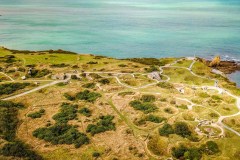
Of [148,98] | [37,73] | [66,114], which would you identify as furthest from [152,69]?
[66,114]

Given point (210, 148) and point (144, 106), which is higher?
point (144, 106)

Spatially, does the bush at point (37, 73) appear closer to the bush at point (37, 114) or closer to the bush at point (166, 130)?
the bush at point (37, 114)

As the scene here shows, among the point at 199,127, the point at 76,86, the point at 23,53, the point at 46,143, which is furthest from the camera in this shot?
the point at 23,53

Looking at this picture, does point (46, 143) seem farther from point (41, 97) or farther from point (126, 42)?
point (126, 42)

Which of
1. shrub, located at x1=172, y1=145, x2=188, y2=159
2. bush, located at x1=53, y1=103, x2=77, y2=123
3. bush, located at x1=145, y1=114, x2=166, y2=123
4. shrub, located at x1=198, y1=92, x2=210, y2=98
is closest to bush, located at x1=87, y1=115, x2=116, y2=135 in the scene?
bush, located at x1=53, y1=103, x2=77, y2=123

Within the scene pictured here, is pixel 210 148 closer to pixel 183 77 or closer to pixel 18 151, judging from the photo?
pixel 18 151

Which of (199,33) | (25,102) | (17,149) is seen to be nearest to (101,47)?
(199,33)

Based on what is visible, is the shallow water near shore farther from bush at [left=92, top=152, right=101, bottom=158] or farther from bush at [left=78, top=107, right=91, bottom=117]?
bush at [left=92, top=152, right=101, bottom=158]
